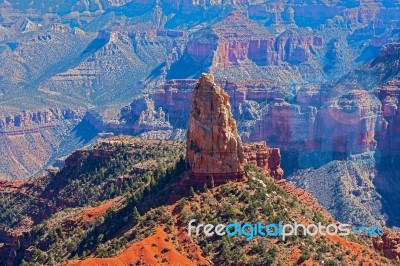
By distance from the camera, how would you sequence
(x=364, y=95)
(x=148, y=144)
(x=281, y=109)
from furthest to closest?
(x=281, y=109), (x=364, y=95), (x=148, y=144)

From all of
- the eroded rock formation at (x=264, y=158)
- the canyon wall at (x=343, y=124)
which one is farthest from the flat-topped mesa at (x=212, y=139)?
the canyon wall at (x=343, y=124)

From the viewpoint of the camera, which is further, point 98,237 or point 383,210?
point 383,210

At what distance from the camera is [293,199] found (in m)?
89.2

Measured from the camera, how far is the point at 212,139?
81250mm

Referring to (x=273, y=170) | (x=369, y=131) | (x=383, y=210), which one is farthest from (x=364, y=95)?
(x=273, y=170)

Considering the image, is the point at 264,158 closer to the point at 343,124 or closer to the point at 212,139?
the point at 212,139

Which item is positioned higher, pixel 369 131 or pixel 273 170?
pixel 273 170

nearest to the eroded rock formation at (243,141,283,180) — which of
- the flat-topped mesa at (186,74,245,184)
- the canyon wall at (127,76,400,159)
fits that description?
the flat-topped mesa at (186,74,245,184)

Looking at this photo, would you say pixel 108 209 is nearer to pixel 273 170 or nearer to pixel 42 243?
pixel 42 243

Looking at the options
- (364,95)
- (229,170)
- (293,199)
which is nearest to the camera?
(229,170)

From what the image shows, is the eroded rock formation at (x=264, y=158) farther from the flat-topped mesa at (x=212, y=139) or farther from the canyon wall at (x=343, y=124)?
the canyon wall at (x=343, y=124)

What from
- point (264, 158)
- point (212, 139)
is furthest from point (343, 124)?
point (212, 139)

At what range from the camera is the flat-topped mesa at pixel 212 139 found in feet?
267

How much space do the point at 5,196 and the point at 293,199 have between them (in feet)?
131
